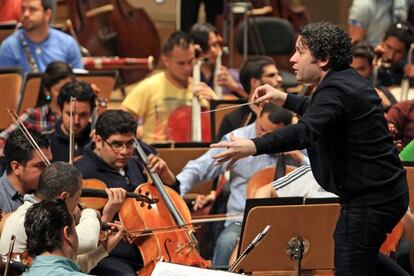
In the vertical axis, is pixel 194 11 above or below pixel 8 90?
below

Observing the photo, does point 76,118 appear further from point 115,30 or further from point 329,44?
point 115,30

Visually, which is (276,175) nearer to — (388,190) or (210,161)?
(210,161)

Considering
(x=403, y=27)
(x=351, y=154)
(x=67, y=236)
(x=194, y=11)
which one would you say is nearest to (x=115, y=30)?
(x=194, y=11)

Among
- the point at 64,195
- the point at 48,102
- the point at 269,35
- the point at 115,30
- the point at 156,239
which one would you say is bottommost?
the point at 115,30

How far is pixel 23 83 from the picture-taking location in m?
7.21

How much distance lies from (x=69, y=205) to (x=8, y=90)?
6.71ft

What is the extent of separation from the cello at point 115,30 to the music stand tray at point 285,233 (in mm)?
4597

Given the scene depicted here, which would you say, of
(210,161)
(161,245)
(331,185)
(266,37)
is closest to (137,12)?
(266,37)

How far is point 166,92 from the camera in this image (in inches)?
306

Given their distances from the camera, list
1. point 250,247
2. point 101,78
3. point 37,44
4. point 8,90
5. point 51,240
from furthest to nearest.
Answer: point 37,44 → point 101,78 → point 8,90 → point 250,247 → point 51,240

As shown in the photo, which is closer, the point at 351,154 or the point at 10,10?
the point at 351,154

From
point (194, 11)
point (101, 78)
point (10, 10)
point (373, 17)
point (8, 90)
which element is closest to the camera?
point (8, 90)

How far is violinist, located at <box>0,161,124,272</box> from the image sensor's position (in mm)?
4871

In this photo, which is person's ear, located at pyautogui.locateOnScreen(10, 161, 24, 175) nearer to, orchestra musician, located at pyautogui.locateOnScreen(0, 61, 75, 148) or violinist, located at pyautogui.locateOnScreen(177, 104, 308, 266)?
violinist, located at pyautogui.locateOnScreen(177, 104, 308, 266)
